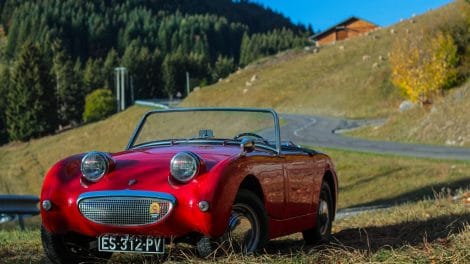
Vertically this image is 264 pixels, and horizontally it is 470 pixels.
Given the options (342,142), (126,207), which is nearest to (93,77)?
(342,142)

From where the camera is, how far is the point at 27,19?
609 feet

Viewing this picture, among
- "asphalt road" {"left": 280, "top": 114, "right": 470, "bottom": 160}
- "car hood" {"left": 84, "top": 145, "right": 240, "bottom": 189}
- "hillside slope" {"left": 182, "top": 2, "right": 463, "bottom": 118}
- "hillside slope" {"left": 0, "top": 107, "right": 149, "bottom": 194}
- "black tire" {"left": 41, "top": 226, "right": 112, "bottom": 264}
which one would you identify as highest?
"hillside slope" {"left": 182, "top": 2, "right": 463, "bottom": 118}

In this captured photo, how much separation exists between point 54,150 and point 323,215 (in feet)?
183

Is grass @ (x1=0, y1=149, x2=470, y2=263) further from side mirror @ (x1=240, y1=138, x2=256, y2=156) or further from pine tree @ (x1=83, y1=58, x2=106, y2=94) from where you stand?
pine tree @ (x1=83, y1=58, x2=106, y2=94)

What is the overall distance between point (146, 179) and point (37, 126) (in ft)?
286

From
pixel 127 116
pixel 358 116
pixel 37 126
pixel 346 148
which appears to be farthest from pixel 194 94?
pixel 346 148

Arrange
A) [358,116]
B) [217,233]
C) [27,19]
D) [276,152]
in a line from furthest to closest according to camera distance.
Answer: [27,19], [358,116], [276,152], [217,233]

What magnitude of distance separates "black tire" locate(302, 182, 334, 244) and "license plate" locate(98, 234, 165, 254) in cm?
237

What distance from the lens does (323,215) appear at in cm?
773

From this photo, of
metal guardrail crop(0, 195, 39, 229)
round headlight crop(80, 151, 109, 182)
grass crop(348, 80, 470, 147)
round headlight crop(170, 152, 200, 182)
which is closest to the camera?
round headlight crop(170, 152, 200, 182)

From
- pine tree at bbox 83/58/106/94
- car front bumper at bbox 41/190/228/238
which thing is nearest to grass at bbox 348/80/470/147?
car front bumper at bbox 41/190/228/238

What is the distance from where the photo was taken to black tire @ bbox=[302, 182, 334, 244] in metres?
7.35

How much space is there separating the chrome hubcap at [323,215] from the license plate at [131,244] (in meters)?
2.72

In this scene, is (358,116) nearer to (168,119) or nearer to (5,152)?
(5,152)
